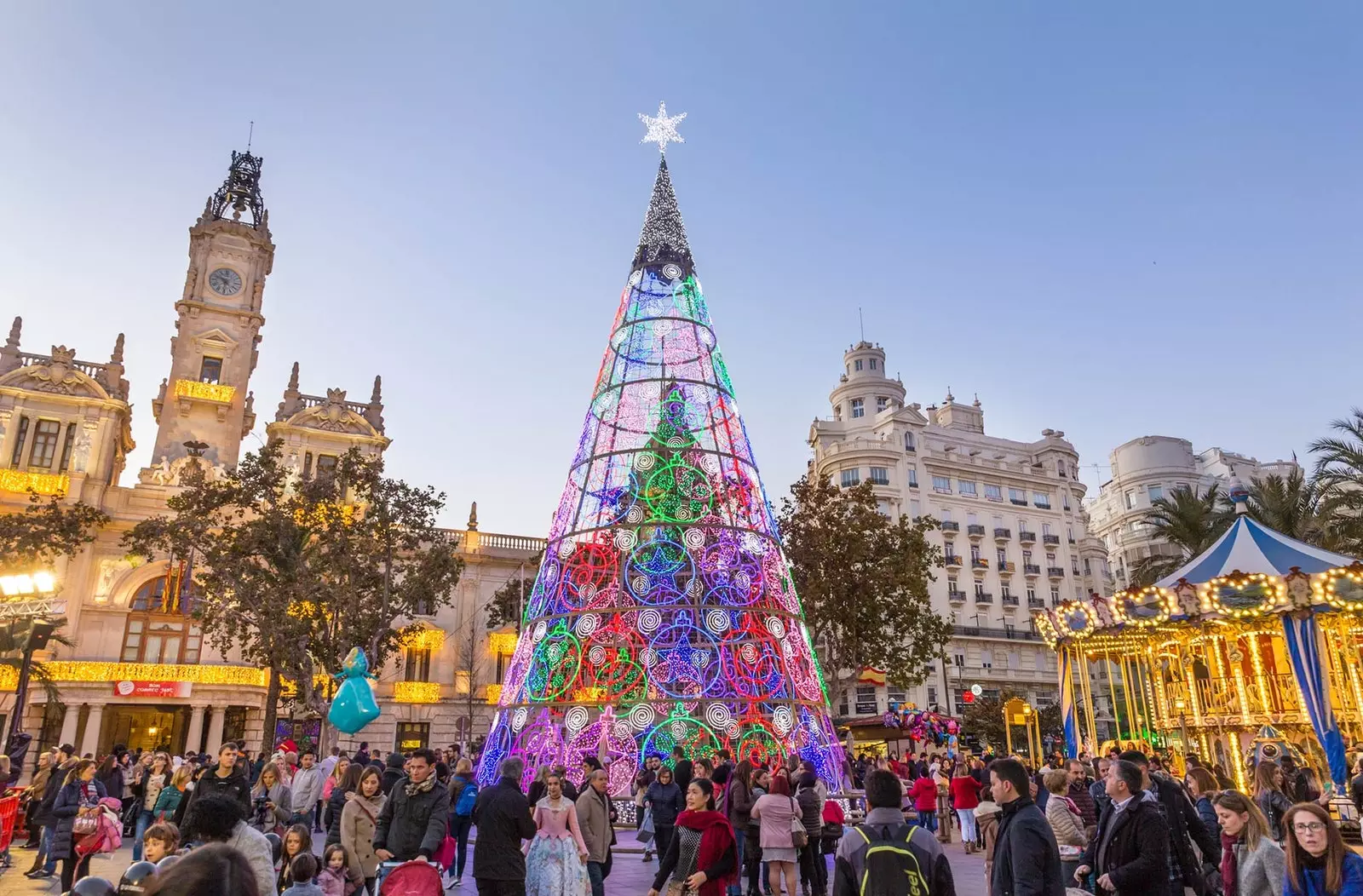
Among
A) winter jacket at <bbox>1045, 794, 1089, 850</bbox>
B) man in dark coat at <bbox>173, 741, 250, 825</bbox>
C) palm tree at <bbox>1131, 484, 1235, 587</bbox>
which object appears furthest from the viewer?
palm tree at <bbox>1131, 484, 1235, 587</bbox>

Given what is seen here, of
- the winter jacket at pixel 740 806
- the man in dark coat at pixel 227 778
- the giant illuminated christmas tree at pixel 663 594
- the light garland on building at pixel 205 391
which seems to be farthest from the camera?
the light garland on building at pixel 205 391

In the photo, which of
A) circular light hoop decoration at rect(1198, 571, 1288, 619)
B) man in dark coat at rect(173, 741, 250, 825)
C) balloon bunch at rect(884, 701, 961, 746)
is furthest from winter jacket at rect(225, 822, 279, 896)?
balloon bunch at rect(884, 701, 961, 746)

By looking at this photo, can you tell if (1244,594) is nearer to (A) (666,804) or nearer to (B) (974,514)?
(A) (666,804)

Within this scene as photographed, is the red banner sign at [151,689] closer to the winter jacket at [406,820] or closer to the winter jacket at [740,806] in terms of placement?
the winter jacket at [740,806]

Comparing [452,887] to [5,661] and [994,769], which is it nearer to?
[994,769]

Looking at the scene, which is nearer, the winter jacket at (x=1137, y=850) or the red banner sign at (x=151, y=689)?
the winter jacket at (x=1137, y=850)

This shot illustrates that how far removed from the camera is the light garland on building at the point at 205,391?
3675 cm

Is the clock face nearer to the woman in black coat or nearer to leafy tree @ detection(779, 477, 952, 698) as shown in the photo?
leafy tree @ detection(779, 477, 952, 698)

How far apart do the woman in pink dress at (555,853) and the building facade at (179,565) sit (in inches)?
866

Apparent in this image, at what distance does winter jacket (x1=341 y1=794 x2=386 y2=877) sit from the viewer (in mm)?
6711

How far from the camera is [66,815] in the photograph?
9.99m

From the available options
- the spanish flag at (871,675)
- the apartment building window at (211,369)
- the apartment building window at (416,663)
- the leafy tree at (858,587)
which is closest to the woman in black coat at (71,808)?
the leafy tree at (858,587)

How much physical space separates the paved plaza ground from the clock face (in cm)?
2922

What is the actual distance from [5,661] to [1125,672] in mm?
28192
